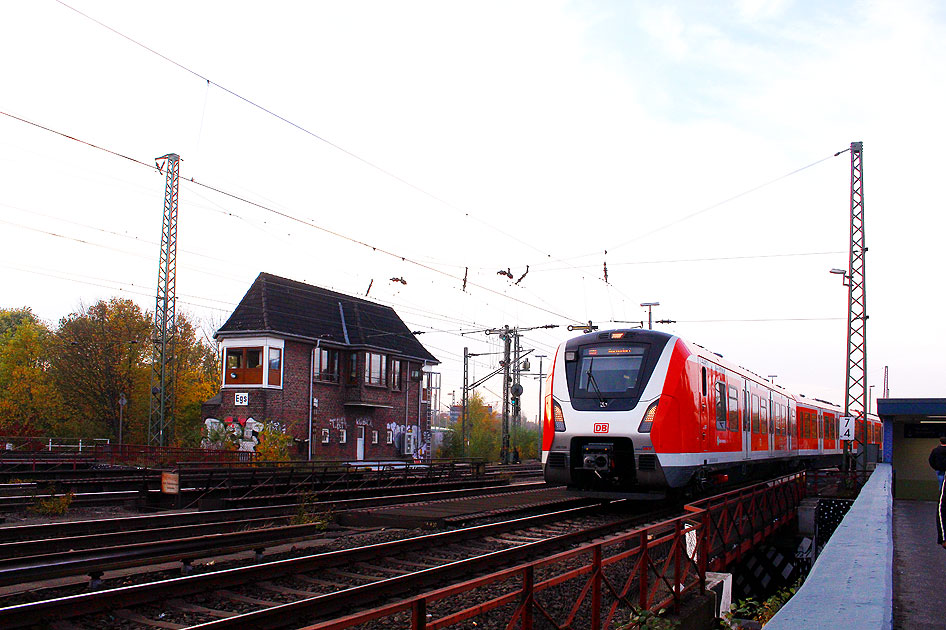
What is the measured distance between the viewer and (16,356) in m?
51.4

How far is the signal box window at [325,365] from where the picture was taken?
40.4 metres

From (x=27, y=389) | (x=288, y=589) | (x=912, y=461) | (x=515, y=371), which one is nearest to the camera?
(x=288, y=589)

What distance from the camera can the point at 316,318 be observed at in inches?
1647

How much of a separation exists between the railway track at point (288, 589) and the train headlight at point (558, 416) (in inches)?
131

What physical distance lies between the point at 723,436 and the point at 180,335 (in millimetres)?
45719

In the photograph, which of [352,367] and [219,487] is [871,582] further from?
[352,367]

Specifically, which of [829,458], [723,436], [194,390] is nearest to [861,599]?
[723,436]

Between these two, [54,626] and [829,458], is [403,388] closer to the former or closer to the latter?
[829,458]

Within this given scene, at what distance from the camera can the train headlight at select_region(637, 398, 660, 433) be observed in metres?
14.3

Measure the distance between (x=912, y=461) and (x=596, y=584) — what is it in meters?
23.2

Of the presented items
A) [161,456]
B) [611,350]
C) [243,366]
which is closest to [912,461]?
[611,350]

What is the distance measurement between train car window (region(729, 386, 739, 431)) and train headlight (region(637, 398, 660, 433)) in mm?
4577

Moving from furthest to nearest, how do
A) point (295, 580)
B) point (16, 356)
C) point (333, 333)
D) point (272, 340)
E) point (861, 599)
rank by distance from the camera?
1. point (16, 356)
2. point (333, 333)
3. point (272, 340)
4. point (295, 580)
5. point (861, 599)

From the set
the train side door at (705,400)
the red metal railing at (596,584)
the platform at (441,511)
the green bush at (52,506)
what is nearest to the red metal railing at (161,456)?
the green bush at (52,506)
